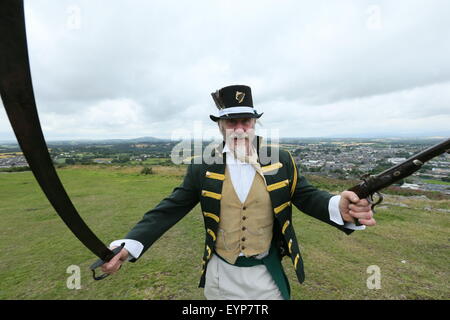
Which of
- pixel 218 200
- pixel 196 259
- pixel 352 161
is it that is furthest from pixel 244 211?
pixel 352 161

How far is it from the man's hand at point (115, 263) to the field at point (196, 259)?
2377 mm

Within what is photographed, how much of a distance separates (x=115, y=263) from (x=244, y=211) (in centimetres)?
113

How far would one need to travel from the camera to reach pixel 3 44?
2.76ft

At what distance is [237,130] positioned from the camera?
2.25m

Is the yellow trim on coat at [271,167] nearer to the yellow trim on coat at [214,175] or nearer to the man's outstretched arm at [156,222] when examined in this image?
the yellow trim on coat at [214,175]

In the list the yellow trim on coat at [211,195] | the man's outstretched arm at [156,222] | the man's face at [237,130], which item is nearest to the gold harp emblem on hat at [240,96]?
the man's face at [237,130]

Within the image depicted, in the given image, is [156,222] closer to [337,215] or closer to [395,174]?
[337,215]

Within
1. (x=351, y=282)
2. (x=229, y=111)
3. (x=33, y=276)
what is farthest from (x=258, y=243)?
(x=33, y=276)

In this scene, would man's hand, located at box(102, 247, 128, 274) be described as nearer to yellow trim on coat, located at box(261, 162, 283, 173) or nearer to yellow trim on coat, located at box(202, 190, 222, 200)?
yellow trim on coat, located at box(202, 190, 222, 200)

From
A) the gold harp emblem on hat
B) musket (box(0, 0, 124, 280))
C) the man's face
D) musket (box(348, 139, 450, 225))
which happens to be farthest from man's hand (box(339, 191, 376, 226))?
musket (box(0, 0, 124, 280))

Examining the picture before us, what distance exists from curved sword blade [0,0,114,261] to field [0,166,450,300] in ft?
11.0

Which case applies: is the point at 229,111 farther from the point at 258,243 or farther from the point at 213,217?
the point at 258,243

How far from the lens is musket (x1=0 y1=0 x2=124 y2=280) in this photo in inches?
32.7

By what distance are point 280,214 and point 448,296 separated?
371cm
